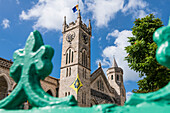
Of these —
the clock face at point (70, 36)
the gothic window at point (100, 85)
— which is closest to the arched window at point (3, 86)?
the clock face at point (70, 36)

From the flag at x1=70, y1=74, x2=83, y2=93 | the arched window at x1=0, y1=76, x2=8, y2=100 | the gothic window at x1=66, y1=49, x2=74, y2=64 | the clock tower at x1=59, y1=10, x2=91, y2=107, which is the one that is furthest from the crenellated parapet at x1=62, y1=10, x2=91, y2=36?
the arched window at x1=0, y1=76, x2=8, y2=100

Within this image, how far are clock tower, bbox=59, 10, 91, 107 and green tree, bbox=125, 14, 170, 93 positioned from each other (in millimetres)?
8786

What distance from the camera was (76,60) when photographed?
17.7m

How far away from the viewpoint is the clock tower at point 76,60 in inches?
673

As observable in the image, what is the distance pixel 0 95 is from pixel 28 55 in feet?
43.0

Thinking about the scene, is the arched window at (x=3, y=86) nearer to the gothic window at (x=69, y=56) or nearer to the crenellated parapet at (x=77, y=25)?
the gothic window at (x=69, y=56)

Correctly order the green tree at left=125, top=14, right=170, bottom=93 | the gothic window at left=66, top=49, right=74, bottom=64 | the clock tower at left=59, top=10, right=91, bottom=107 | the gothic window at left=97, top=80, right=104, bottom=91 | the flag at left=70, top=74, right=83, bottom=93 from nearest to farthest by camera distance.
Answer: the green tree at left=125, top=14, right=170, bottom=93 → the flag at left=70, top=74, right=83, bottom=93 → the clock tower at left=59, top=10, right=91, bottom=107 → the gothic window at left=66, top=49, right=74, bottom=64 → the gothic window at left=97, top=80, right=104, bottom=91

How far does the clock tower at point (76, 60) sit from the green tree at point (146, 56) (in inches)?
346

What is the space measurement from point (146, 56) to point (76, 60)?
34.8ft

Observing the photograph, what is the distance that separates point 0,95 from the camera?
484 inches

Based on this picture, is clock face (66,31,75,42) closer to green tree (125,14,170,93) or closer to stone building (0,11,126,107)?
stone building (0,11,126,107)

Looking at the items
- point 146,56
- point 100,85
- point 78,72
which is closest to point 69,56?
point 78,72

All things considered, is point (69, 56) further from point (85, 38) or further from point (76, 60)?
point (85, 38)

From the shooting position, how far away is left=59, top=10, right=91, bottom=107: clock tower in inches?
673
